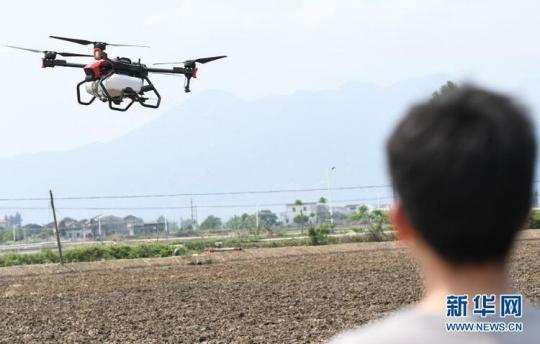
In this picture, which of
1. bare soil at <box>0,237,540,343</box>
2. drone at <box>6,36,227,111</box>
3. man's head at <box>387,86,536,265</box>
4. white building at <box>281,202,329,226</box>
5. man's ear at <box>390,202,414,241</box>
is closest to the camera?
man's head at <box>387,86,536,265</box>

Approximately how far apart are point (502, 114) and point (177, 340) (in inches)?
353

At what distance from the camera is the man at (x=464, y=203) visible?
1.62 m

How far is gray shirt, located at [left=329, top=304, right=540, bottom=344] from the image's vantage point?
64.1 inches

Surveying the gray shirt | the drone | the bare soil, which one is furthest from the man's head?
the drone

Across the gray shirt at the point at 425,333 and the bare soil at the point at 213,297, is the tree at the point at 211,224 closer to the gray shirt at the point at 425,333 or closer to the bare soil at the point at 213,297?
the bare soil at the point at 213,297

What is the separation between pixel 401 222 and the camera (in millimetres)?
1749

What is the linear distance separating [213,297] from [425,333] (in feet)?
43.7

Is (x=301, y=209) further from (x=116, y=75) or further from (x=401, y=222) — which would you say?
(x=401, y=222)

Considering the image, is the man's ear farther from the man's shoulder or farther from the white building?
the white building

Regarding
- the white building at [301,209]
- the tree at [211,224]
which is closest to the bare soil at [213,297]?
the white building at [301,209]

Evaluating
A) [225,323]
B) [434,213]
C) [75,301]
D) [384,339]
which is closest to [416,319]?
[384,339]

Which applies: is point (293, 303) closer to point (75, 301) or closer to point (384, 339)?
point (75, 301)

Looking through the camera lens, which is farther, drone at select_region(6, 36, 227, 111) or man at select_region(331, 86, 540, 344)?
drone at select_region(6, 36, 227, 111)

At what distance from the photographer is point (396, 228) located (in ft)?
5.84
